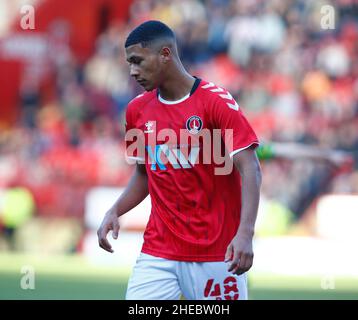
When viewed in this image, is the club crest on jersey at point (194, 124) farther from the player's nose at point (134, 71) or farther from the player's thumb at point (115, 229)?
the player's thumb at point (115, 229)

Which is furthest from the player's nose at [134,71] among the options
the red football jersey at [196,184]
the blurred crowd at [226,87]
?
the blurred crowd at [226,87]

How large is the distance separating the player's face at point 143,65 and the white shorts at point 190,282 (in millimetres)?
1061

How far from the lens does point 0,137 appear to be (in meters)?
18.1

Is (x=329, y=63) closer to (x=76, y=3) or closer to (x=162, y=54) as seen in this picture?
(x=76, y=3)

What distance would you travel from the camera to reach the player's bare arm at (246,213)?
16.7 feet

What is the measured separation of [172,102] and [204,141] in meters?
0.33

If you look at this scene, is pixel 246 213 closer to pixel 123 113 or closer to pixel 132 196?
pixel 132 196

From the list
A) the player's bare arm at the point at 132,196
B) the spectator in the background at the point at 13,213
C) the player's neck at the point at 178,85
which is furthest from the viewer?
the spectator in the background at the point at 13,213

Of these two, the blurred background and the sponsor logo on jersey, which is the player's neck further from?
the blurred background

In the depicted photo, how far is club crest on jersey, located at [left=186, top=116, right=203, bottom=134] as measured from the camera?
5449mm

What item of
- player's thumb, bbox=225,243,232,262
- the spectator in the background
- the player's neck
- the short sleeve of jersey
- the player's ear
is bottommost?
the spectator in the background

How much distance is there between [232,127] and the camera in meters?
5.32

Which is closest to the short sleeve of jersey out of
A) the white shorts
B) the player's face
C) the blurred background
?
the player's face

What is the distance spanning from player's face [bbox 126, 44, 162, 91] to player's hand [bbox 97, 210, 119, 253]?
0.88 meters
